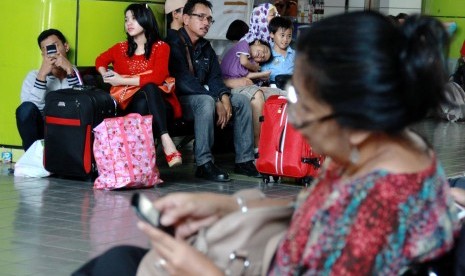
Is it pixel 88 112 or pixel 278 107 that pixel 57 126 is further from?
pixel 278 107

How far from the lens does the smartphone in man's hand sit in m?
1.87

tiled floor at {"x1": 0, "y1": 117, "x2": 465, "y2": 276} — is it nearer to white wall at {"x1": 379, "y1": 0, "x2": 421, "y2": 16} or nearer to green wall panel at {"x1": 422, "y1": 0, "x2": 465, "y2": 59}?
green wall panel at {"x1": 422, "y1": 0, "x2": 465, "y2": 59}

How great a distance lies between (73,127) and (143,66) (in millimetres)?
825

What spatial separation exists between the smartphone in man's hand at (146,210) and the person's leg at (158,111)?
5941 millimetres

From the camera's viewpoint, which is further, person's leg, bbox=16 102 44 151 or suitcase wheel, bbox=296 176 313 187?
suitcase wheel, bbox=296 176 313 187

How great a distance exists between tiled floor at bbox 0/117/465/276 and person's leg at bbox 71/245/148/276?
210 cm

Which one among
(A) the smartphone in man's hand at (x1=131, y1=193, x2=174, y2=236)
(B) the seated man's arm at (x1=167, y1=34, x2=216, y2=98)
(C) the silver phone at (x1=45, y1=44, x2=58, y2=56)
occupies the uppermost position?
(A) the smartphone in man's hand at (x1=131, y1=193, x2=174, y2=236)

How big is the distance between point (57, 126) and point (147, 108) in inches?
28.4

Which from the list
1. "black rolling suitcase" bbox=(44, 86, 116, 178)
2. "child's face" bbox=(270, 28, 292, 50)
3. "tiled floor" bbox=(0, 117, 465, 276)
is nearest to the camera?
"tiled floor" bbox=(0, 117, 465, 276)

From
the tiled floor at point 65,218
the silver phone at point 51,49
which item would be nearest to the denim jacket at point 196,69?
the tiled floor at point 65,218

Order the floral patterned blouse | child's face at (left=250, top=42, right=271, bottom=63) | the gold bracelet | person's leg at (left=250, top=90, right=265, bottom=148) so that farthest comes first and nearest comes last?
child's face at (left=250, top=42, right=271, bottom=63) → person's leg at (left=250, top=90, right=265, bottom=148) → the gold bracelet → the floral patterned blouse

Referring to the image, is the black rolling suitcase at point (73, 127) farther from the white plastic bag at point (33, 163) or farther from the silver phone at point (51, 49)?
the silver phone at point (51, 49)

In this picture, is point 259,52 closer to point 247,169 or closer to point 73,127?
point 247,169

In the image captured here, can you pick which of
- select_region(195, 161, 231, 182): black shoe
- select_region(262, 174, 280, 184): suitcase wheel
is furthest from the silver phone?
select_region(262, 174, 280, 184): suitcase wheel
